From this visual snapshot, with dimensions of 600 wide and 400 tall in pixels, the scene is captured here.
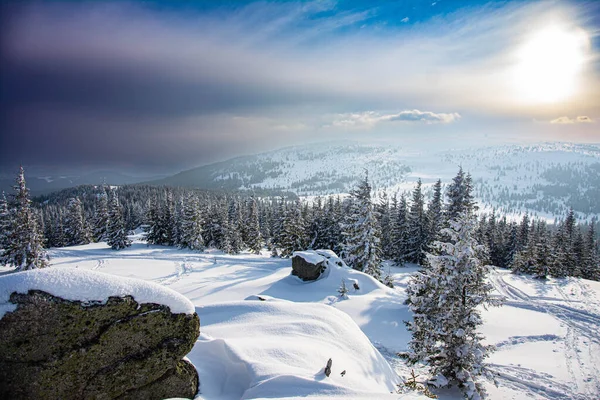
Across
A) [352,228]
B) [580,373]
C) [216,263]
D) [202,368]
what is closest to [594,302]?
[580,373]

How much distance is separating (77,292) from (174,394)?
2.78 meters

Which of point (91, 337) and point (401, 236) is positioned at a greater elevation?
point (91, 337)

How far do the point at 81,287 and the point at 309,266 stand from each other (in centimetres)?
2107

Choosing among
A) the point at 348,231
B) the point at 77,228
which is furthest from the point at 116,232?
the point at 348,231

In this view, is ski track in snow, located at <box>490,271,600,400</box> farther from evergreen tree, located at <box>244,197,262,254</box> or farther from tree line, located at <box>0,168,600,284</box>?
evergreen tree, located at <box>244,197,262,254</box>

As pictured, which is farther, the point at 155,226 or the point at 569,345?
the point at 155,226

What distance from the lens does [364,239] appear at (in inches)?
1208

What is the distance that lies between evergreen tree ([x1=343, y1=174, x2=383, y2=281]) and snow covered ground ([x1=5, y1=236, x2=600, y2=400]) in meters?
6.08

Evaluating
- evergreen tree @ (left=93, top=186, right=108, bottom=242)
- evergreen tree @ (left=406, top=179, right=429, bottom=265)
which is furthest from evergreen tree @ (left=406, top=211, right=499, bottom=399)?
evergreen tree @ (left=93, top=186, right=108, bottom=242)

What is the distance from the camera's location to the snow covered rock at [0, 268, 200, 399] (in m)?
4.57

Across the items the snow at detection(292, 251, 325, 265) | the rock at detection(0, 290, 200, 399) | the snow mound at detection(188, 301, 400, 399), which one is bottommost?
the snow at detection(292, 251, 325, 265)

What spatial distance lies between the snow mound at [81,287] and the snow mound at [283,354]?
2044 mm

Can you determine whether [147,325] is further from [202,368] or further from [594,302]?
[594,302]

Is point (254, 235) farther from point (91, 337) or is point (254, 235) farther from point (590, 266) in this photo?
point (590, 266)
